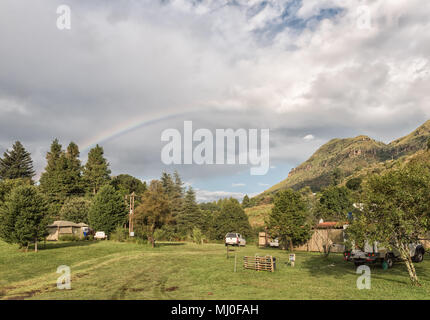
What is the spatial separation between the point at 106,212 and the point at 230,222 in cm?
2369

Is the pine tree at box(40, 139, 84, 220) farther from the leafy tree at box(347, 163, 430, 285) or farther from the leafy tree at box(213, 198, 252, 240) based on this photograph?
the leafy tree at box(347, 163, 430, 285)

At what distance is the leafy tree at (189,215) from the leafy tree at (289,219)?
38785 mm

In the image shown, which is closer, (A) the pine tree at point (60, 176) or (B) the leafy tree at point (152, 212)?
(B) the leafy tree at point (152, 212)

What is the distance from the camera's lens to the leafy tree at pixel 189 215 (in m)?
69.2

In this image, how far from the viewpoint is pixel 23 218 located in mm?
26359

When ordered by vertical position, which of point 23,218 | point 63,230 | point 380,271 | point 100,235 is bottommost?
point 100,235

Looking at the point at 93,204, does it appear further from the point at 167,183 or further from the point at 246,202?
the point at 246,202

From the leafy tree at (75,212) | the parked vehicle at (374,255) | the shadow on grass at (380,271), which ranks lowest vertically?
the shadow on grass at (380,271)

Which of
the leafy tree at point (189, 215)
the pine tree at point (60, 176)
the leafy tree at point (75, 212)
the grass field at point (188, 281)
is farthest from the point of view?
the pine tree at point (60, 176)

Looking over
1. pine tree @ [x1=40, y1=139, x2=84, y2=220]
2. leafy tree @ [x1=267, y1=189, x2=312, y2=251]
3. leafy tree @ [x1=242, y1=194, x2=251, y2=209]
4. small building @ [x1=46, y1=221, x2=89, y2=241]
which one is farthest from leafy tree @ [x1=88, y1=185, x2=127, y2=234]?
leafy tree @ [x1=242, y1=194, x2=251, y2=209]

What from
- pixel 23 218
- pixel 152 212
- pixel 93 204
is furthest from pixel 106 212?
pixel 23 218

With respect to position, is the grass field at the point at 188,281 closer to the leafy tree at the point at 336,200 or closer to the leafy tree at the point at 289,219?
the leafy tree at the point at 289,219

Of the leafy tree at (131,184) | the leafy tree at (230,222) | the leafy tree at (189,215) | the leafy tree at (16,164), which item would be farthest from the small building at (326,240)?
the leafy tree at (16,164)
